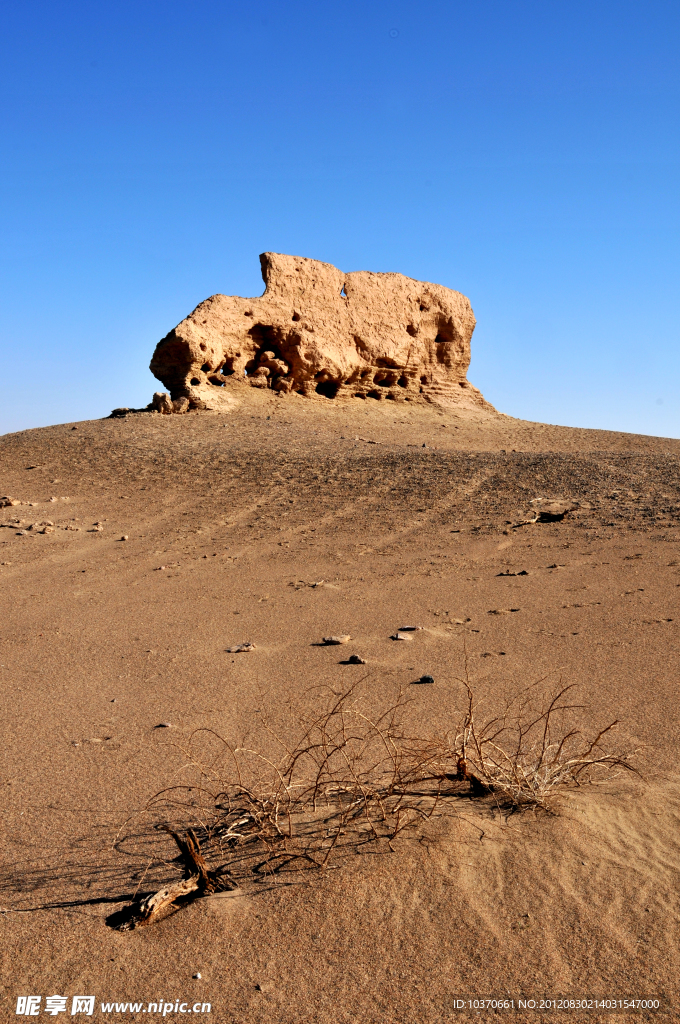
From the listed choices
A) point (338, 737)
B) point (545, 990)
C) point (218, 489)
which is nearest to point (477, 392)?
point (218, 489)

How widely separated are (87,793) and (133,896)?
0.81m

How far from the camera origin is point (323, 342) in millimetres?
18453

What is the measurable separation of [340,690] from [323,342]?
1544 centimetres

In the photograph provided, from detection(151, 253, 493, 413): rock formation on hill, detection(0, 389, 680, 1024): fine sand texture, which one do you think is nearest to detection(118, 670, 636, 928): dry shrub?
detection(0, 389, 680, 1024): fine sand texture

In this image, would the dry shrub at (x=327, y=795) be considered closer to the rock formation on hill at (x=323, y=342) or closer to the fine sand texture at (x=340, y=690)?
the fine sand texture at (x=340, y=690)

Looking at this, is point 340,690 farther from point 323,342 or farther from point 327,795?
point 323,342

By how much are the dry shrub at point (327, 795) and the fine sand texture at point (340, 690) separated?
0.06 metres

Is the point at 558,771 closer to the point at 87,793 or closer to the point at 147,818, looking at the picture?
the point at 147,818

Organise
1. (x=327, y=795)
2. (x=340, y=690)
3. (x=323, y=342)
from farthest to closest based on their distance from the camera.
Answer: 1. (x=323, y=342)
2. (x=340, y=690)
3. (x=327, y=795)

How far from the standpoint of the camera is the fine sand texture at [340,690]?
1960mm

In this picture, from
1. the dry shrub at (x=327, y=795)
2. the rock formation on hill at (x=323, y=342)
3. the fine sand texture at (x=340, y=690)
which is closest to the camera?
the fine sand texture at (x=340, y=690)

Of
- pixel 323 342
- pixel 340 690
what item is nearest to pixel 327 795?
pixel 340 690

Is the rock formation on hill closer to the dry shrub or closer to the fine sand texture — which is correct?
the fine sand texture

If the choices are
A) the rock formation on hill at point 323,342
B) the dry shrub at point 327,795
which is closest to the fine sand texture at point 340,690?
the dry shrub at point 327,795
